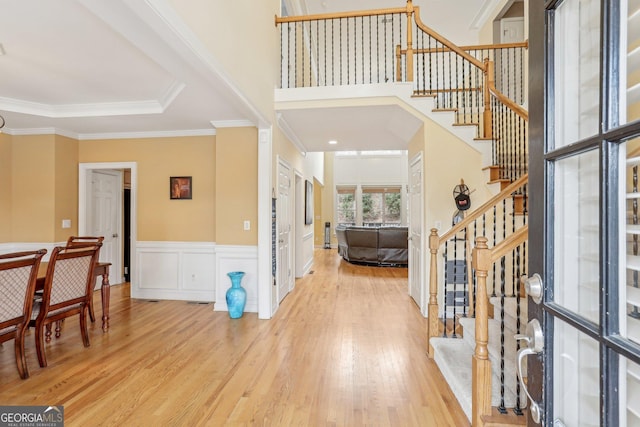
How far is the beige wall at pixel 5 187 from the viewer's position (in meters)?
4.43

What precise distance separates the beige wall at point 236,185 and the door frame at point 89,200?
4.92 feet

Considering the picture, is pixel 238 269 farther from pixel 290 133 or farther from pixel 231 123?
pixel 290 133

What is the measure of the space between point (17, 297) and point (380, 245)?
245 inches

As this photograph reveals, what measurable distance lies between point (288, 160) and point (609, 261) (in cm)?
463

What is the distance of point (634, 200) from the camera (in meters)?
0.59

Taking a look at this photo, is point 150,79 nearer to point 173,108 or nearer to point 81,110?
point 173,108

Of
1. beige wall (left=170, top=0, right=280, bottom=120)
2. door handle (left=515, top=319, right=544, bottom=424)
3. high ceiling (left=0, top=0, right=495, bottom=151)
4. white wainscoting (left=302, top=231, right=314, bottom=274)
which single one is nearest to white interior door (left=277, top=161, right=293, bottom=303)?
high ceiling (left=0, top=0, right=495, bottom=151)

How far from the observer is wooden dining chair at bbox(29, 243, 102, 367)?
257 cm

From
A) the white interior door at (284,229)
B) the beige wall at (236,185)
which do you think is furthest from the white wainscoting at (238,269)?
the white interior door at (284,229)

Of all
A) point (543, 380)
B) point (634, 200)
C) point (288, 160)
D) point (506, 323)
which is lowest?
point (506, 323)

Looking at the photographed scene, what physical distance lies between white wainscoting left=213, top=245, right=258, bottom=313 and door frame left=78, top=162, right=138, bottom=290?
1.52 metres

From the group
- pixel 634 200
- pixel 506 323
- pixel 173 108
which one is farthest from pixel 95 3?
pixel 506 323

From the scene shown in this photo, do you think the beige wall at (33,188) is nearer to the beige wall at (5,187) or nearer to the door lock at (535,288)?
the beige wall at (5,187)

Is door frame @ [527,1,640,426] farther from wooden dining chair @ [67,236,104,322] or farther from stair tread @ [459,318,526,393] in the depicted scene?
wooden dining chair @ [67,236,104,322]
